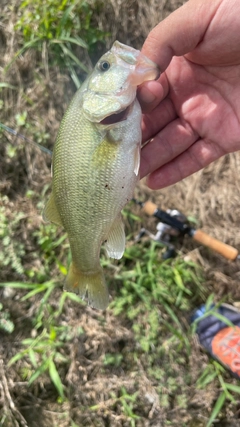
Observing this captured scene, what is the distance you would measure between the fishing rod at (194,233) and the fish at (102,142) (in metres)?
1.40

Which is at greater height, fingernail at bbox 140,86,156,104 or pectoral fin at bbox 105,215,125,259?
fingernail at bbox 140,86,156,104

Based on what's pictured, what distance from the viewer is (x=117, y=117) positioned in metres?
1.93

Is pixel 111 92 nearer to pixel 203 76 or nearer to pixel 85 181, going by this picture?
→ pixel 85 181

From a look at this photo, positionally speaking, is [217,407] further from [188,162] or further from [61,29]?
[61,29]

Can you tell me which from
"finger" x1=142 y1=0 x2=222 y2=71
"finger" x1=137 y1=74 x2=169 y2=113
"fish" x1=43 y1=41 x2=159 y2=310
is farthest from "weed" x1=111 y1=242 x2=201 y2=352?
"finger" x1=142 y1=0 x2=222 y2=71

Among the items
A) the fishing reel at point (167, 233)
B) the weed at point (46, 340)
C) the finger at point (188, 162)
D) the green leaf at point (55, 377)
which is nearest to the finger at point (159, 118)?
the finger at point (188, 162)

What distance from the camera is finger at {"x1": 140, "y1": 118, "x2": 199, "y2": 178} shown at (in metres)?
2.59

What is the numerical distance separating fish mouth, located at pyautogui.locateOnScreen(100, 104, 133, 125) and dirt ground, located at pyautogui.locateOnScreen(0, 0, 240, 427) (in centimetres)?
182

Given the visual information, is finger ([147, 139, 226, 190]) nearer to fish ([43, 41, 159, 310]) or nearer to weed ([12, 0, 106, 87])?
fish ([43, 41, 159, 310])

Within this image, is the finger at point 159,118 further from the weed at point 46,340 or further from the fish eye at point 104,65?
the weed at point 46,340

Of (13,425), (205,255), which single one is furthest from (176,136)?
(13,425)

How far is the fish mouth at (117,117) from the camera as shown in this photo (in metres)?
1.92

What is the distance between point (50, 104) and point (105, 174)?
6.64 feet

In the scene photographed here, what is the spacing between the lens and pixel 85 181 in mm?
1934
